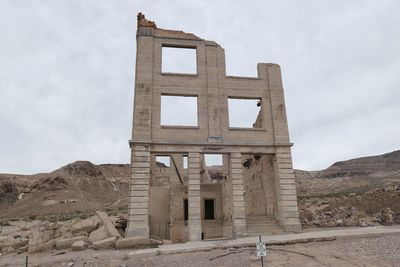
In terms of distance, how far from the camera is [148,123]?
57.3ft

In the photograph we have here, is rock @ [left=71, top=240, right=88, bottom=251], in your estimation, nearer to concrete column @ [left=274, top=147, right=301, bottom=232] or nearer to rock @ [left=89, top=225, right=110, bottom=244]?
rock @ [left=89, top=225, right=110, bottom=244]

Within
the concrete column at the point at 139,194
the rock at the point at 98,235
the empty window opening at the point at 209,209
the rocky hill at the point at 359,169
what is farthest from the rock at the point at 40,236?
the rocky hill at the point at 359,169

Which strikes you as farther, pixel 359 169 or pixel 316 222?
pixel 359 169

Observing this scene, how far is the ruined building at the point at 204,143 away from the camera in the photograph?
16.9 m

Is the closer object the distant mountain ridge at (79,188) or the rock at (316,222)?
the rock at (316,222)

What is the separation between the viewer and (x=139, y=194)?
16.3 m

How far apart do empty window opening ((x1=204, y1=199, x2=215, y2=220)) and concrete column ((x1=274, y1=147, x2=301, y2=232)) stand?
16.6 feet

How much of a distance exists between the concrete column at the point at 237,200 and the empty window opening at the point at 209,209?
4515mm

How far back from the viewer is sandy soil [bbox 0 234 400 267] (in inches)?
371

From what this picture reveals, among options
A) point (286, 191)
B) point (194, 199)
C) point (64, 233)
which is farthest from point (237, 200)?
point (64, 233)

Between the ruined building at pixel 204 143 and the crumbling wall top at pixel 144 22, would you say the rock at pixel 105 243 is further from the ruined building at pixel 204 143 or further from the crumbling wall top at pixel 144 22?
the crumbling wall top at pixel 144 22

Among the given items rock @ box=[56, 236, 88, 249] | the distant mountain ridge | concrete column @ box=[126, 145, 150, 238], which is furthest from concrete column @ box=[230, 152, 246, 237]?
the distant mountain ridge

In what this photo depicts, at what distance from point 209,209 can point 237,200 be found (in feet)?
15.7

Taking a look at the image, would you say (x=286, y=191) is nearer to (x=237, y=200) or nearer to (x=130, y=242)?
(x=237, y=200)
